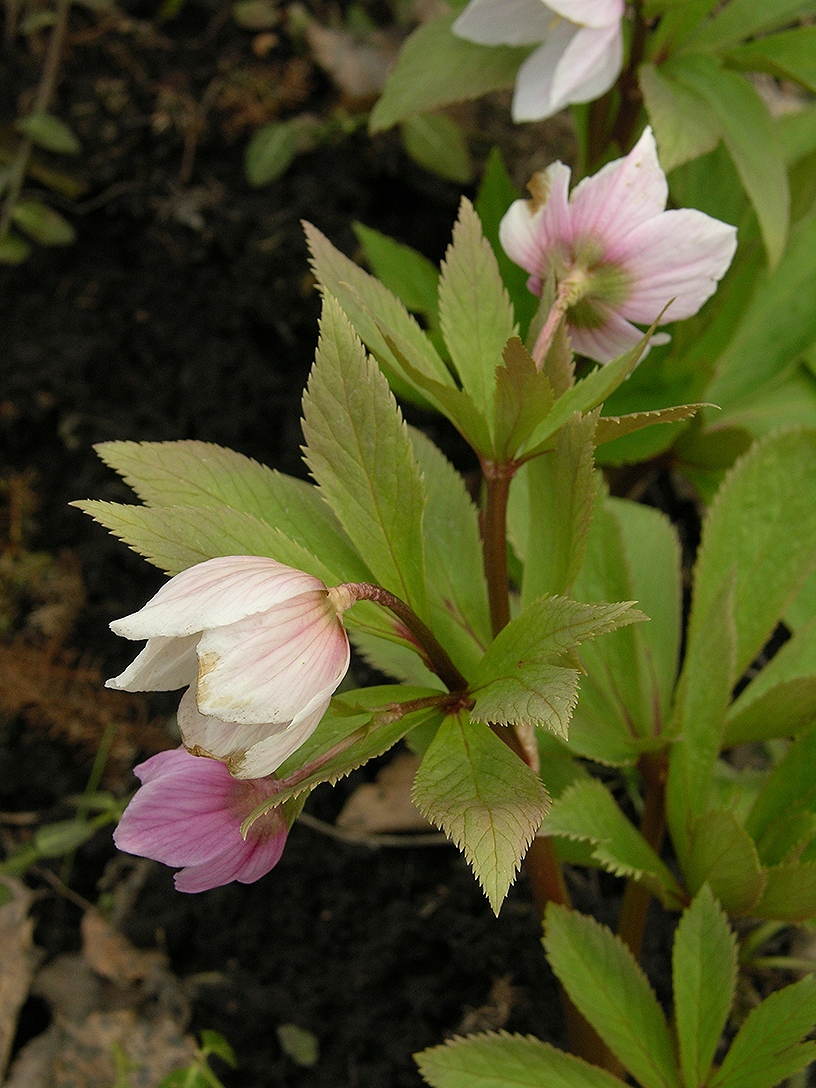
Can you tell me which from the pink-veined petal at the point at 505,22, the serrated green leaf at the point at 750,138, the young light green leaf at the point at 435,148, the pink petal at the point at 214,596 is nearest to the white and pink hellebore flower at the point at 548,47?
the pink-veined petal at the point at 505,22

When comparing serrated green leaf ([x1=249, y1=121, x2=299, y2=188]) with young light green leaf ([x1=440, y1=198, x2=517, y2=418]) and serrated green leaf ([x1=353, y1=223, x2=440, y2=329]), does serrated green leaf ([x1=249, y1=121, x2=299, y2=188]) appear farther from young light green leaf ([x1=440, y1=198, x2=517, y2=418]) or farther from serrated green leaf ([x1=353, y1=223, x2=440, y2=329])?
young light green leaf ([x1=440, y1=198, x2=517, y2=418])

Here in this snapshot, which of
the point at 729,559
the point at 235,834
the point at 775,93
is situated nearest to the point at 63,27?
the point at 775,93

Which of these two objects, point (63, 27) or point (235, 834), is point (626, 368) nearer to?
point (235, 834)

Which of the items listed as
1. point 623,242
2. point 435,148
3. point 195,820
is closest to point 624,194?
point 623,242

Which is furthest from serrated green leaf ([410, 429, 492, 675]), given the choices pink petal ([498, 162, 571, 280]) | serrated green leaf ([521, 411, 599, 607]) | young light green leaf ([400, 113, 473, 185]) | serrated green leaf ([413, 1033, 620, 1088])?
young light green leaf ([400, 113, 473, 185])

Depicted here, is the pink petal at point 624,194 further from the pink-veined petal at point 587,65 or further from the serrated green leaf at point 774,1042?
the serrated green leaf at point 774,1042

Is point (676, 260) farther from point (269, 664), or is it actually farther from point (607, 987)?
point (607, 987)
